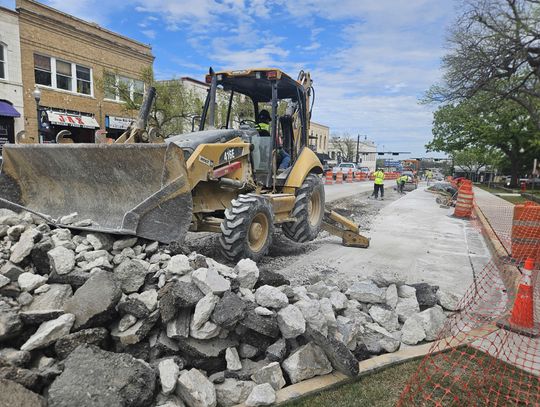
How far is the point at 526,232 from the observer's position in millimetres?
6742

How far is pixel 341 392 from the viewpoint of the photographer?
10.3 feet

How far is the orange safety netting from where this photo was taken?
3098 mm

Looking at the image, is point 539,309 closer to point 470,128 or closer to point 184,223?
point 184,223

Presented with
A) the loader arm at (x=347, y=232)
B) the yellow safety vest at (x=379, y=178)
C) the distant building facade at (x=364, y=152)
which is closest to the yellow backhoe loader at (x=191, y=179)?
the loader arm at (x=347, y=232)

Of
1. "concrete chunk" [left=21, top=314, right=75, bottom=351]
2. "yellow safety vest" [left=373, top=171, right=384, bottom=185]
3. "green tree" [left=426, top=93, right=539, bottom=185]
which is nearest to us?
"concrete chunk" [left=21, top=314, right=75, bottom=351]

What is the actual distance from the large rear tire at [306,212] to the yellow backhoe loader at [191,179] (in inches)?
0.7

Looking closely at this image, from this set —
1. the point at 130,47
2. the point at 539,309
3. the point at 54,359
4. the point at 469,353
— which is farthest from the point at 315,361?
the point at 130,47

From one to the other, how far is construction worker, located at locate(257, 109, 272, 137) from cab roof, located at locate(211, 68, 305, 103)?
405 millimetres

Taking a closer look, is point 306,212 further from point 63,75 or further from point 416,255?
point 63,75

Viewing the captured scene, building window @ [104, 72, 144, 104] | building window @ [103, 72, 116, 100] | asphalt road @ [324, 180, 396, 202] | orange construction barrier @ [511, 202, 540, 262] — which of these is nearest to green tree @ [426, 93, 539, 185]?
asphalt road @ [324, 180, 396, 202]

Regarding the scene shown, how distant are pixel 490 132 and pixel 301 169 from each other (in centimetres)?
3903

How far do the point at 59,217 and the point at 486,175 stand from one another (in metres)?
67.3

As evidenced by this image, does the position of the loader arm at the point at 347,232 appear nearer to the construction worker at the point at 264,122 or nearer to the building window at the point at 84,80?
the construction worker at the point at 264,122

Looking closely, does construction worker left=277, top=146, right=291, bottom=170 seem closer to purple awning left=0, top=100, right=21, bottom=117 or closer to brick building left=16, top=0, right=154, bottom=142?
brick building left=16, top=0, right=154, bottom=142
